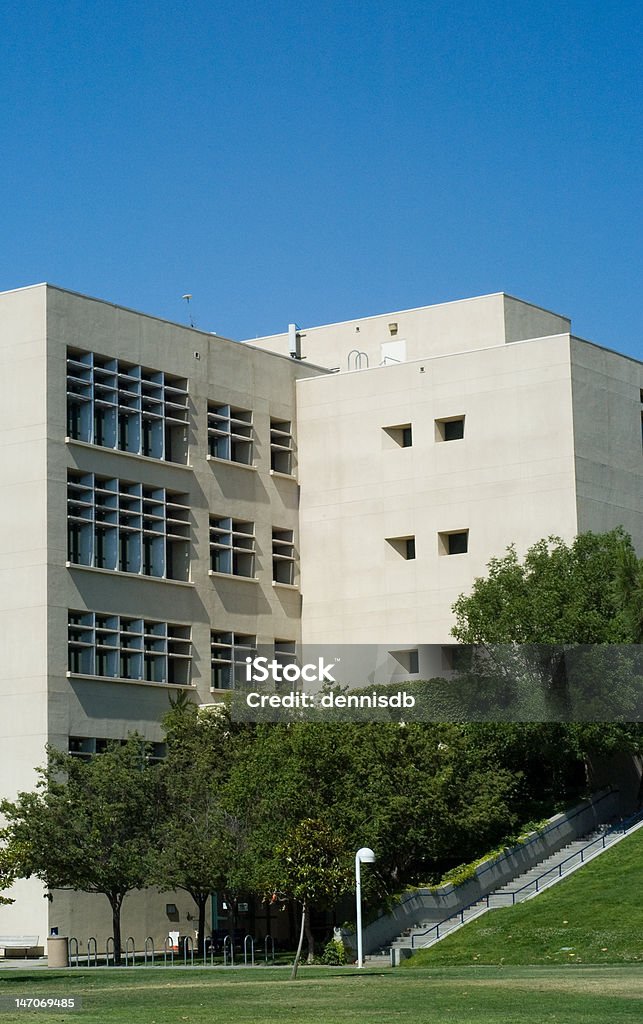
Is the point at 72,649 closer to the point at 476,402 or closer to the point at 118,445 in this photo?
the point at 118,445

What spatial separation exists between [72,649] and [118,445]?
809 cm

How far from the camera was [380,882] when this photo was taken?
51344mm

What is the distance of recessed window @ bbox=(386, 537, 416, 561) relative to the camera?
231ft

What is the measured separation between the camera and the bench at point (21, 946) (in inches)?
2261

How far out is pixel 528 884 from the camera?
53.7 meters

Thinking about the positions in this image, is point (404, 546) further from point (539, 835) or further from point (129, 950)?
point (129, 950)

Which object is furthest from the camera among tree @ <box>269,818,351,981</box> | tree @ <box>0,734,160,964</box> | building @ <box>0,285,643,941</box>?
building @ <box>0,285,643,941</box>

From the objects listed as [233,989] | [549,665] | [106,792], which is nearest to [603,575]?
[549,665]

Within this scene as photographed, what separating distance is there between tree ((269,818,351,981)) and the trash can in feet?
32.7

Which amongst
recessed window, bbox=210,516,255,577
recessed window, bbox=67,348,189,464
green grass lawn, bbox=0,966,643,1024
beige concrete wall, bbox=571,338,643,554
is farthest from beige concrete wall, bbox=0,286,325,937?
green grass lawn, bbox=0,966,643,1024

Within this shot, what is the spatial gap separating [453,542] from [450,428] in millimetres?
4693

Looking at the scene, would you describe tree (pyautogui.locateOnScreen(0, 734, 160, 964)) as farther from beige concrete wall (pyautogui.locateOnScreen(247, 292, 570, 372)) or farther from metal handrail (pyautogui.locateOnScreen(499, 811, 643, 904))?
beige concrete wall (pyautogui.locateOnScreen(247, 292, 570, 372))

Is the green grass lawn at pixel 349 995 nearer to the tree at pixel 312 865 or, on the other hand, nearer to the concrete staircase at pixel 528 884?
the tree at pixel 312 865

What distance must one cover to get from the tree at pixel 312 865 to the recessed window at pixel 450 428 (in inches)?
1088
